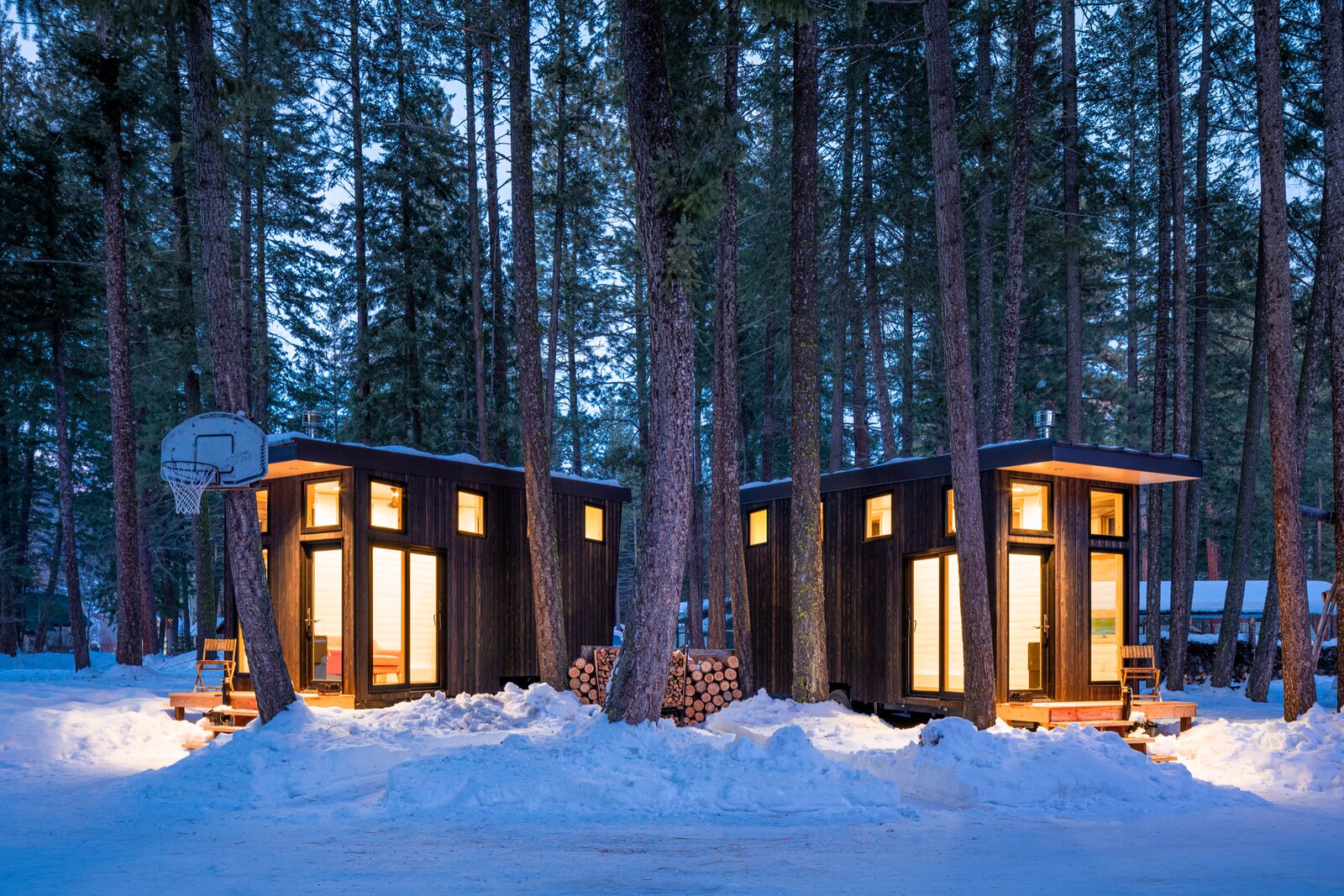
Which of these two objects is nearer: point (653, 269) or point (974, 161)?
point (653, 269)

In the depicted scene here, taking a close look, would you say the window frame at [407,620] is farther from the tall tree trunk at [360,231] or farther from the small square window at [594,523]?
the tall tree trunk at [360,231]

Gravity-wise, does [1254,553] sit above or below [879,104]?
below

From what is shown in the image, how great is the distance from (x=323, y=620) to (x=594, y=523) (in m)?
3.96

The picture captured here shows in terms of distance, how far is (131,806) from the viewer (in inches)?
280

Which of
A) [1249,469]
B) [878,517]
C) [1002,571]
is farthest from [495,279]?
[1249,469]

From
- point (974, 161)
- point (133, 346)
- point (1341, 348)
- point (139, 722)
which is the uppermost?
point (974, 161)

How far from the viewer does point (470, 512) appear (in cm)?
1311

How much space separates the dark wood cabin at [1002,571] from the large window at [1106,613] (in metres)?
0.02

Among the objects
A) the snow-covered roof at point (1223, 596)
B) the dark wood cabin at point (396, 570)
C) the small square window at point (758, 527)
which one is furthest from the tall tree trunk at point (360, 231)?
the snow-covered roof at point (1223, 596)

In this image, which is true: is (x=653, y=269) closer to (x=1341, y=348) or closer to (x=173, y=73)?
(x=1341, y=348)

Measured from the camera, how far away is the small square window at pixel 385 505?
461 inches

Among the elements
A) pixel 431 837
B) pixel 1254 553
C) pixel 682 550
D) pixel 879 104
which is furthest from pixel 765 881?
pixel 1254 553

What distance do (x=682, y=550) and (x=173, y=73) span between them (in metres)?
12.6

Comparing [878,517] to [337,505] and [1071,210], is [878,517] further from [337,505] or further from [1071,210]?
[1071,210]
